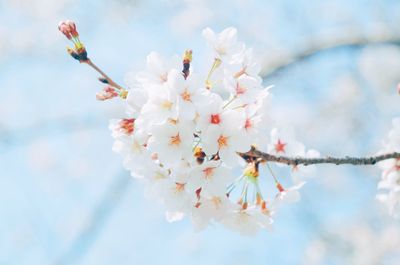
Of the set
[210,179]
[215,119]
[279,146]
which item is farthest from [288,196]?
[215,119]

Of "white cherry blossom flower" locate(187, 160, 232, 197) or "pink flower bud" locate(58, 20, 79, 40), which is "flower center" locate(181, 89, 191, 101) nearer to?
"white cherry blossom flower" locate(187, 160, 232, 197)

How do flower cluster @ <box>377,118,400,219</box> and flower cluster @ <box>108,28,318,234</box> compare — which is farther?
flower cluster @ <box>377,118,400,219</box>

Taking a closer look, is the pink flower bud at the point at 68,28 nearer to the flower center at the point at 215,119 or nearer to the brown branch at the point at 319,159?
the flower center at the point at 215,119

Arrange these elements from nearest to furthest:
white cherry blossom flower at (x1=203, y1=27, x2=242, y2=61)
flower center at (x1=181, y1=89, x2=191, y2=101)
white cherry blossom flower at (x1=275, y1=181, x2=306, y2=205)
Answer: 1. flower center at (x1=181, y1=89, x2=191, y2=101)
2. white cherry blossom flower at (x1=203, y1=27, x2=242, y2=61)
3. white cherry blossom flower at (x1=275, y1=181, x2=306, y2=205)

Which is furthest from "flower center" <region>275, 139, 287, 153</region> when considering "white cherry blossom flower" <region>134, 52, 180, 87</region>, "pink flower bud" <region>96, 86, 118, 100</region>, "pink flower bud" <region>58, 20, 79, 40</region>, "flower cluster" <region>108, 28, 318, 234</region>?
"pink flower bud" <region>58, 20, 79, 40</region>

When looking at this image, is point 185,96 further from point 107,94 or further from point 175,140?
point 107,94

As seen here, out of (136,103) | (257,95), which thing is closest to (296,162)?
(257,95)

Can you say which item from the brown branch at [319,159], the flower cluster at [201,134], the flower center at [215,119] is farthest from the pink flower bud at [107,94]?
the brown branch at [319,159]

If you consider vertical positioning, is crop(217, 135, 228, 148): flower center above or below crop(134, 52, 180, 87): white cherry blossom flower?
below
